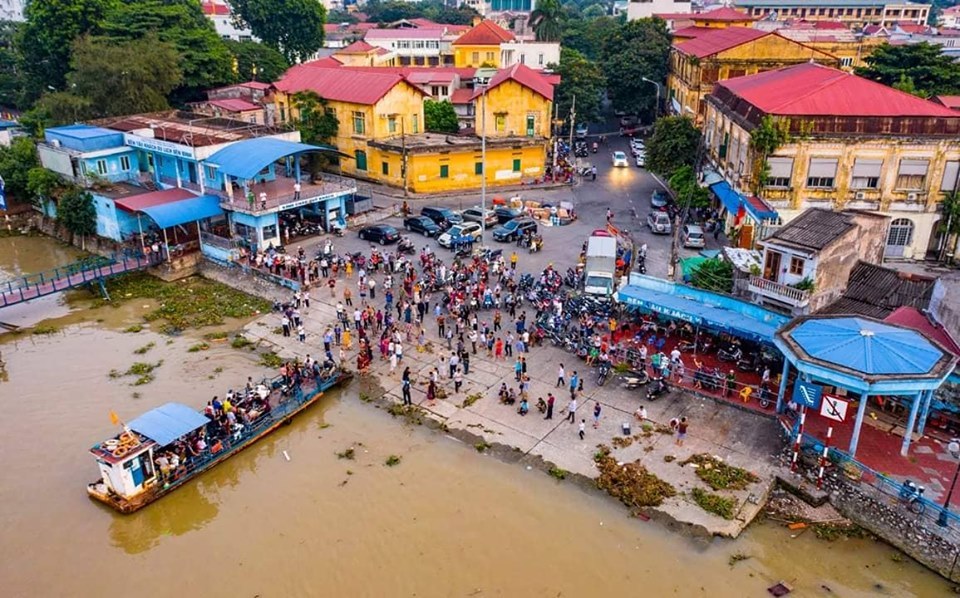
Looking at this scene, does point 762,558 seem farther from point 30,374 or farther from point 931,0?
point 931,0

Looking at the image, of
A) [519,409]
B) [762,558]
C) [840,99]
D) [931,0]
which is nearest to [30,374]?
[519,409]

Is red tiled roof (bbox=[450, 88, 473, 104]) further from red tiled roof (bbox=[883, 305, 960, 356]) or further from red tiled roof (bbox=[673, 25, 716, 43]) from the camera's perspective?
red tiled roof (bbox=[883, 305, 960, 356])

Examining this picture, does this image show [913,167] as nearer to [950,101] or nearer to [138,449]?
[950,101]

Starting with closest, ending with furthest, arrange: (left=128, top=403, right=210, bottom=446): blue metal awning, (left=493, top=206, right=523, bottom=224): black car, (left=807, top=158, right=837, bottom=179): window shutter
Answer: (left=128, top=403, right=210, bottom=446): blue metal awning < (left=807, top=158, right=837, bottom=179): window shutter < (left=493, top=206, right=523, bottom=224): black car

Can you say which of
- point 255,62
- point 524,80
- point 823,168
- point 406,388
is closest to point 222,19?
point 255,62

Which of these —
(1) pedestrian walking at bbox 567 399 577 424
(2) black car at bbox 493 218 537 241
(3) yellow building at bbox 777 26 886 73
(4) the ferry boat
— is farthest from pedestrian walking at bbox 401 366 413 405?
(3) yellow building at bbox 777 26 886 73

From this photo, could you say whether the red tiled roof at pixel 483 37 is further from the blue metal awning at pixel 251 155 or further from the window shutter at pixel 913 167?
the window shutter at pixel 913 167

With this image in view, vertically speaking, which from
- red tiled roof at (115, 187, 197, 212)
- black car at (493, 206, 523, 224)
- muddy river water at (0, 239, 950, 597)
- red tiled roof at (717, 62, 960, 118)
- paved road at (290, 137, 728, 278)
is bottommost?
muddy river water at (0, 239, 950, 597)

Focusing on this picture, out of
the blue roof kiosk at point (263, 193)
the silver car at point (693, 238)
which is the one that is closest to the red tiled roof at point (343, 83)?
the blue roof kiosk at point (263, 193)
